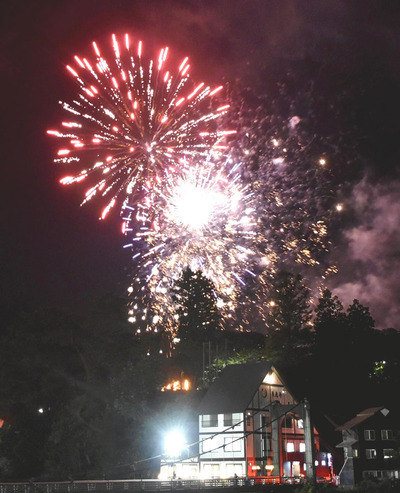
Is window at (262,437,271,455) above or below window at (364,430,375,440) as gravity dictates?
below

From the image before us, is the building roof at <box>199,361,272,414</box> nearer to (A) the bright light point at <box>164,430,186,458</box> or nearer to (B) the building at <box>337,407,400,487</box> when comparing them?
(A) the bright light point at <box>164,430,186,458</box>

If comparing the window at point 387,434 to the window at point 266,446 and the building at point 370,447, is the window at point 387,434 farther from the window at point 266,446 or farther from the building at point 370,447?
the window at point 266,446

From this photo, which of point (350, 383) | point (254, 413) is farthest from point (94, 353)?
point (350, 383)

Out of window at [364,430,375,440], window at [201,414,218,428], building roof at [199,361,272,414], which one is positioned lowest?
window at [364,430,375,440]

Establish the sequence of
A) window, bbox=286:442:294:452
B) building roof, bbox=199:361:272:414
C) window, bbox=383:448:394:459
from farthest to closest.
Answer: window, bbox=286:442:294:452
building roof, bbox=199:361:272:414
window, bbox=383:448:394:459

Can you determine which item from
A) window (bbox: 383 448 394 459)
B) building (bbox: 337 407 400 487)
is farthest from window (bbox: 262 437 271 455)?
window (bbox: 383 448 394 459)

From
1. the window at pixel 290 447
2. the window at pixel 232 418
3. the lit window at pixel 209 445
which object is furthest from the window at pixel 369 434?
the lit window at pixel 209 445

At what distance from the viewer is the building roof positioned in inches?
2364

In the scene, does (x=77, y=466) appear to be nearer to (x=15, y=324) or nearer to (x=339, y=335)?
(x=15, y=324)

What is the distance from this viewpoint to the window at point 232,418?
59.0 meters

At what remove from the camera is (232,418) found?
2345 inches

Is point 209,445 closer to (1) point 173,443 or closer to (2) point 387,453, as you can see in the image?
(1) point 173,443

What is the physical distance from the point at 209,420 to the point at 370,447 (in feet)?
47.7

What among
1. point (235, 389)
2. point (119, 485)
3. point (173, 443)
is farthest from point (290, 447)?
point (119, 485)
